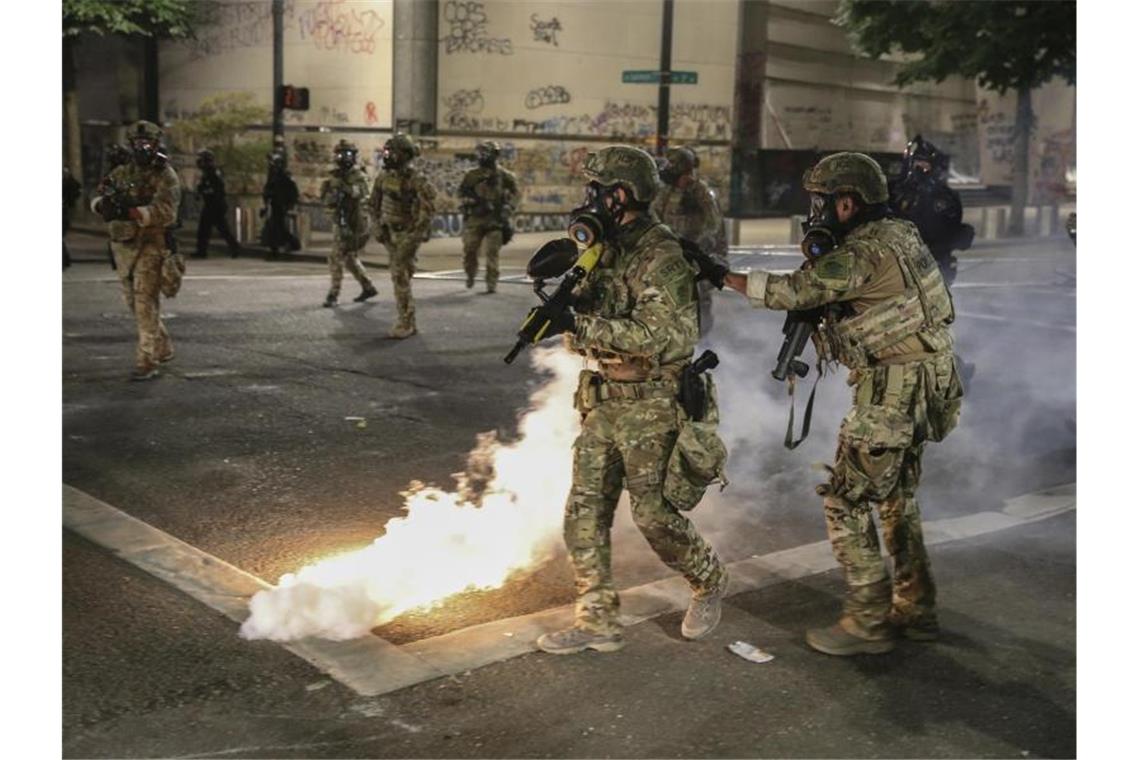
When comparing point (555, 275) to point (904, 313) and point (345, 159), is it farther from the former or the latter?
point (345, 159)

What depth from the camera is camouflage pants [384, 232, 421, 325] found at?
12172 mm

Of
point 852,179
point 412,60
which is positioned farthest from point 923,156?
point 412,60

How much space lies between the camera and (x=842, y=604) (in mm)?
5445

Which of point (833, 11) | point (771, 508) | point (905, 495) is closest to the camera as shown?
point (905, 495)

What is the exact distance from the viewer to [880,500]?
16.0 ft

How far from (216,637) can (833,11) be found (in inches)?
1173

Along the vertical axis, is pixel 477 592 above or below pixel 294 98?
below

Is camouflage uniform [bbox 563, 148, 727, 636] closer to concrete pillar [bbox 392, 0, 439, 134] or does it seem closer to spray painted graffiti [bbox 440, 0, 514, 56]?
concrete pillar [bbox 392, 0, 439, 134]

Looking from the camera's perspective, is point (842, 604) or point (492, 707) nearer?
point (492, 707)

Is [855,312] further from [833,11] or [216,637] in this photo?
[833,11]

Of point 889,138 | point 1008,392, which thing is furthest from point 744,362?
point 889,138

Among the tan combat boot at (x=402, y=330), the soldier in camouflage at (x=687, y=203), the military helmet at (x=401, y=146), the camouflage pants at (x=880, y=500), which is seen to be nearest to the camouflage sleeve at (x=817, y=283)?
the camouflage pants at (x=880, y=500)

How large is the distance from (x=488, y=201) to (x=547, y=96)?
11602 millimetres

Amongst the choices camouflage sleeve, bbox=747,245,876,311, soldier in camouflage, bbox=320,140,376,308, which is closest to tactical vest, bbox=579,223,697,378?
camouflage sleeve, bbox=747,245,876,311
